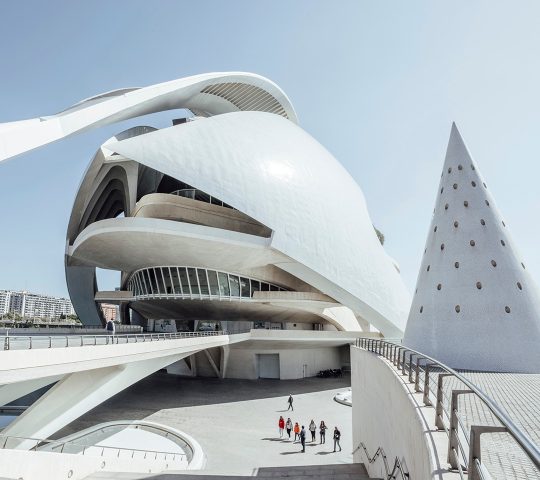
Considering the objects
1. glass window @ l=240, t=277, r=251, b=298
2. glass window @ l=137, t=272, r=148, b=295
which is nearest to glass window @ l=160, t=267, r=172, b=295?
glass window @ l=137, t=272, r=148, b=295

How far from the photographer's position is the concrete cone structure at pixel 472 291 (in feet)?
33.9

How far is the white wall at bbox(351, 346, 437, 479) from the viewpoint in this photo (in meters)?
4.10

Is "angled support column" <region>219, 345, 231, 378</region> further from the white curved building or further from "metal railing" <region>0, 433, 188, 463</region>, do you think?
"metal railing" <region>0, 433, 188, 463</region>

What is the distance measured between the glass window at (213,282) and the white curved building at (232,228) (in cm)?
7

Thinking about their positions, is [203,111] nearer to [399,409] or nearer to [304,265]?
[304,265]

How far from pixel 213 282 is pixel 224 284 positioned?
82 cm

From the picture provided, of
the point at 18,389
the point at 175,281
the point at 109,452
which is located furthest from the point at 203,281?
the point at 18,389

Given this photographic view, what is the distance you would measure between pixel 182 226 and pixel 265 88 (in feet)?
75.3

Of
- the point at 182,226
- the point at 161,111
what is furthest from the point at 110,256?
the point at 161,111

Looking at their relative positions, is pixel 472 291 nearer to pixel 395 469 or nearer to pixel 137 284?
pixel 395 469

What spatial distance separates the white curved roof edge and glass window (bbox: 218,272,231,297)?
39.3 feet

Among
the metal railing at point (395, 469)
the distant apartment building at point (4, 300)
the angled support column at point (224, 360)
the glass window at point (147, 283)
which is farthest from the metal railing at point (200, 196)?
the distant apartment building at point (4, 300)

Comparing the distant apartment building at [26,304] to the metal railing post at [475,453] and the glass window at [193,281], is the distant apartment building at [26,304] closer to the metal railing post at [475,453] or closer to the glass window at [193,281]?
the glass window at [193,281]

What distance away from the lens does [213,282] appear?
28.3 m
